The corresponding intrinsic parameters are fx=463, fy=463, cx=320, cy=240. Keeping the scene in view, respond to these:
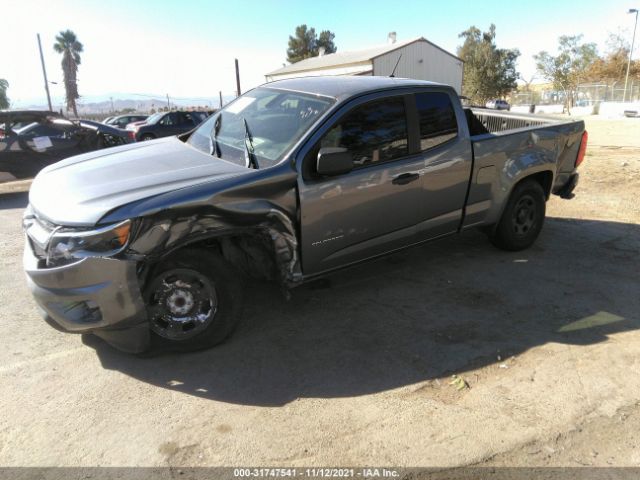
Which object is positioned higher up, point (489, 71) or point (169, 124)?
point (489, 71)

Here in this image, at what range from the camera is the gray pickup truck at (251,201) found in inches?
112

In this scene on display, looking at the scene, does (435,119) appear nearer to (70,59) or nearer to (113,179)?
(113,179)

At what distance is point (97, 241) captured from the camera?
2.77 meters

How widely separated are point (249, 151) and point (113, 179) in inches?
38.7

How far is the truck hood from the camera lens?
2889 mm

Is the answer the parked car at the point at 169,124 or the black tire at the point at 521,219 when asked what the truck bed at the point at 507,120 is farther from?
the parked car at the point at 169,124

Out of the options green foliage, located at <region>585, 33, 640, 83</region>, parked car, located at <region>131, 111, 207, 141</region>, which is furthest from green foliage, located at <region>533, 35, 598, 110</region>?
parked car, located at <region>131, 111, 207, 141</region>

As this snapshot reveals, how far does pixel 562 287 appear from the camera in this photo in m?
4.42

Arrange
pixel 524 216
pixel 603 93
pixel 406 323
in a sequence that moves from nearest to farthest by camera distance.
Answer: pixel 406 323
pixel 524 216
pixel 603 93

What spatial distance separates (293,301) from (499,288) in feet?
6.45

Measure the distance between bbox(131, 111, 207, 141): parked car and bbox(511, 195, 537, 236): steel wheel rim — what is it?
1340 centimetres

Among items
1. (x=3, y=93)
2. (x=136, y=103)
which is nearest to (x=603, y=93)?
(x=3, y=93)

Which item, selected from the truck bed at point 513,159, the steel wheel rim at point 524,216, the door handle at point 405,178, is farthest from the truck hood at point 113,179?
the steel wheel rim at point 524,216

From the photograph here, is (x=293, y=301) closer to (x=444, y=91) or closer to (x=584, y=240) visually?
(x=444, y=91)
